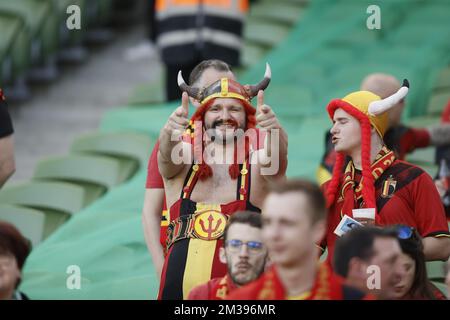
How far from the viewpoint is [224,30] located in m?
8.21

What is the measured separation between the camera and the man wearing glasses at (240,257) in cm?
414

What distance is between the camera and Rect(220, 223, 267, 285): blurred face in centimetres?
416

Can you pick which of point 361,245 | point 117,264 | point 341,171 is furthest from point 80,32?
point 361,245

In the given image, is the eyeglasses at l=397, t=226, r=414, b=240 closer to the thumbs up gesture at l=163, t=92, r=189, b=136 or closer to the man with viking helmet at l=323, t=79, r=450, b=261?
the man with viking helmet at l=323, t=79, r=450, b=261

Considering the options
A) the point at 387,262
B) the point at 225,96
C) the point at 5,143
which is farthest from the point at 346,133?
the point at 5,143

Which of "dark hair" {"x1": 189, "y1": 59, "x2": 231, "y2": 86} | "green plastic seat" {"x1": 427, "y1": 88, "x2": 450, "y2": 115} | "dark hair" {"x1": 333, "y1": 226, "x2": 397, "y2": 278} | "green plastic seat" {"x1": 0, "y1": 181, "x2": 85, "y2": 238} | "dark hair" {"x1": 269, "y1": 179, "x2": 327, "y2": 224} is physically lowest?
"dark hair" {"x1": 333, "y1": 226, "x2": 397, "y2": 278}

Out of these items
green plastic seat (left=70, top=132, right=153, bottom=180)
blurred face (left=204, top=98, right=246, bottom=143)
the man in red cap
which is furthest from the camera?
green plastic seat (left=70, top=132, right=153, bottom=180)

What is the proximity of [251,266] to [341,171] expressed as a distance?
770 mm

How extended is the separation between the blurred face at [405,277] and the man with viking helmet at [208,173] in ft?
1.78

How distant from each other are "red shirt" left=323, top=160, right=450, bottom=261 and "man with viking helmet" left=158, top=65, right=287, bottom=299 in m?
0.36

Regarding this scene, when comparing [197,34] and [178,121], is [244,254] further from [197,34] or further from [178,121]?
[197,34]

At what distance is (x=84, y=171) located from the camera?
7.39 meters

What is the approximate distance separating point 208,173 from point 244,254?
57 centimetres

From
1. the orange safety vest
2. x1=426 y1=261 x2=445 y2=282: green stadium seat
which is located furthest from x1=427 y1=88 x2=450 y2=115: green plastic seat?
x1=426 y1=261 x2=445 y2=282: green stadium seat
